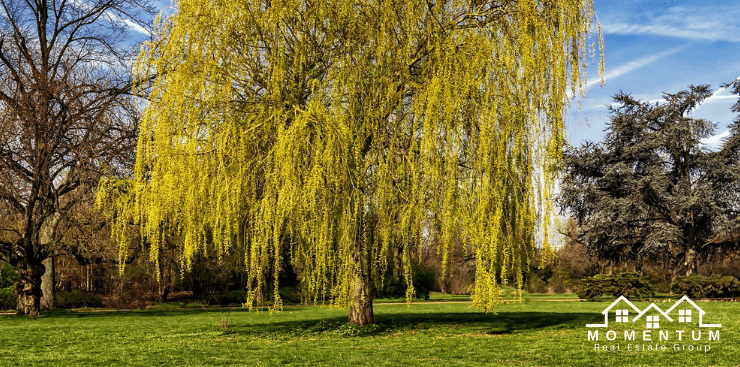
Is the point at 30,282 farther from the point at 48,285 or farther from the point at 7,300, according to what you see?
the point at 7,300

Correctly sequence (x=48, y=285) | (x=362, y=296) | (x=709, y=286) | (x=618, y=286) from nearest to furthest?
(x=362, y=296), (x=48, y=285), (x=709, y=286), (x=618, y=286)

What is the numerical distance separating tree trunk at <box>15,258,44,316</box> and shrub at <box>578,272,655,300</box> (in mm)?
20435

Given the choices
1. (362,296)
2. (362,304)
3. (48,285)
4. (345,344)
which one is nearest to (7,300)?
(48,285)

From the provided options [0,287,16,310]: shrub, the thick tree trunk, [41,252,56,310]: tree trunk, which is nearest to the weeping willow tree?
the thick tree trunk

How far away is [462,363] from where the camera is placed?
7816 millimetres

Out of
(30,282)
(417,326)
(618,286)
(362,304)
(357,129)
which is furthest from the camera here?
(618,286)

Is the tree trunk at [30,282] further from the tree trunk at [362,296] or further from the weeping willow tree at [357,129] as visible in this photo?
the tree trunk at [362,296]

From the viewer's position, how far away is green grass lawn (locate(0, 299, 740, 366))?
8227mm

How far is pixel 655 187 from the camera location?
26344 millimetres

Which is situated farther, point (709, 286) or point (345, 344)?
point (709, 286)

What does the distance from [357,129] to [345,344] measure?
3504 mm

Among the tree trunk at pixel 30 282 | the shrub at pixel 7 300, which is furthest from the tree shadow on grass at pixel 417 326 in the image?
the shrub at pixel 7 300

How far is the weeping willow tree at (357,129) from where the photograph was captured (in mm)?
8586

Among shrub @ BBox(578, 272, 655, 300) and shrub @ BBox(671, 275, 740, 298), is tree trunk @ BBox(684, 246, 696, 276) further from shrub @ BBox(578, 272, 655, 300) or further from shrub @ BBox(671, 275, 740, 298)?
shrub @ BBox(578, 272, 655, 300)
